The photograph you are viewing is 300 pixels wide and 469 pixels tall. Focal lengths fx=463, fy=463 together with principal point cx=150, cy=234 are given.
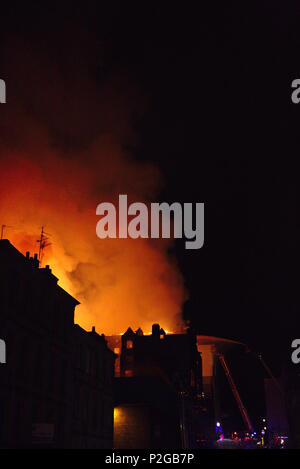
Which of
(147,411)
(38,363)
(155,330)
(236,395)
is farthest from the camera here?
(236,395)

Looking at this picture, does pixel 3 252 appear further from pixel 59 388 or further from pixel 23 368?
pixel 59 388

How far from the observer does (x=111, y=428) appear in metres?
38.1

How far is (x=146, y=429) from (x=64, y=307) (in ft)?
53.5

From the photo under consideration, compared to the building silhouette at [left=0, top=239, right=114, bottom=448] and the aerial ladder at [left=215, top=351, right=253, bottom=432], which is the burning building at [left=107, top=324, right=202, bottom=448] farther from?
the aerial ladder at [left=215, top=351, right=253, bottom=432]

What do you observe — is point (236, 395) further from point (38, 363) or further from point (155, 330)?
point (38, 363)

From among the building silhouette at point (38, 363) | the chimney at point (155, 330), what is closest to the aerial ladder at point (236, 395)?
the chimney at point (155, 330)

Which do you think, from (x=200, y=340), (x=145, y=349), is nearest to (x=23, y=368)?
(x=145, y=349)

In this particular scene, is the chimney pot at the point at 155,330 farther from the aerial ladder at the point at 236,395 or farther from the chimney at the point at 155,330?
the aerial ladder at the point at 236,395

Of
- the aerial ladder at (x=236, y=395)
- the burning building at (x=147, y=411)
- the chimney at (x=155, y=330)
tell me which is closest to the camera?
the burning building at (x=147, y=411)

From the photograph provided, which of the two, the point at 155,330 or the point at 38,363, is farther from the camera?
the point at 155,330

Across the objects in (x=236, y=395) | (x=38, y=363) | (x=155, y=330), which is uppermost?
(x=155, y=330)

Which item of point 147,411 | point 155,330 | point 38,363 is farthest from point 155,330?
point 38,363

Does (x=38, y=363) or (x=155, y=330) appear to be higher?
(x=155, y=330)

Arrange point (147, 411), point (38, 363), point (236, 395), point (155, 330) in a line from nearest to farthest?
point (38, 363)
point (147, 411)
point (155, 330)
point (236, 395)
